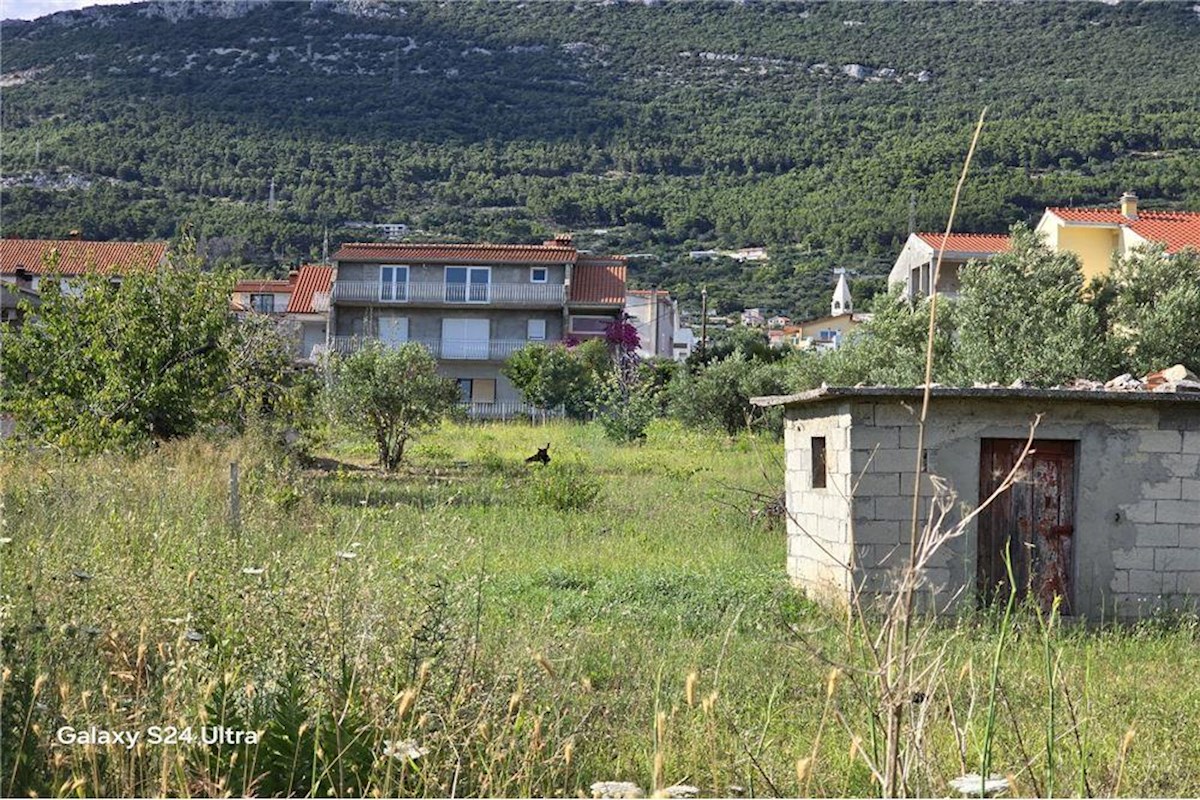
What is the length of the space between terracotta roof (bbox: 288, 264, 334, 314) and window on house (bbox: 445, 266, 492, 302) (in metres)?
5.57

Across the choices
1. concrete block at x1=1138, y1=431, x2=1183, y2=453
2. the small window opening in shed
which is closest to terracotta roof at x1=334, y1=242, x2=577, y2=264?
Result: the small window opening in shed

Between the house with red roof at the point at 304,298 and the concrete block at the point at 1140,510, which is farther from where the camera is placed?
the house with red roof at the point at 304,298

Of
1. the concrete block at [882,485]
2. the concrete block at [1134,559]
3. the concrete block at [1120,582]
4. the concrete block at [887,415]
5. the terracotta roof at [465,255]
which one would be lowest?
the concrete block at [1120,582]

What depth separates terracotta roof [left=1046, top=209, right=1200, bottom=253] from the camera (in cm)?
3400

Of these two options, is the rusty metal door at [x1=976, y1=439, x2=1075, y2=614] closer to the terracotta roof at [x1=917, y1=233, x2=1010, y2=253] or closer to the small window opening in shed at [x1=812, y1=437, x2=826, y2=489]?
the small window opening in shed at [x1=812, y1=437, x2=826, y2=489]

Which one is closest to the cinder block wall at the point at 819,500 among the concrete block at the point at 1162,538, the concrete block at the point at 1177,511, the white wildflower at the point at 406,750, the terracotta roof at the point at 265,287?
the concrete block at the point at 1162,538

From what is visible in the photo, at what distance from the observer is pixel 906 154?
9512 cm

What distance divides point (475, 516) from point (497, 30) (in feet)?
428

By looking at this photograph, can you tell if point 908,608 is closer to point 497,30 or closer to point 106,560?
point 106,560

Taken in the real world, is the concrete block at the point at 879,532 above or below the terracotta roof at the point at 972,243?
below

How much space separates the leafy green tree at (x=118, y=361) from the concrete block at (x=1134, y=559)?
1118 centimetres

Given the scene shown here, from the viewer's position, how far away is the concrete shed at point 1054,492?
38.8ft

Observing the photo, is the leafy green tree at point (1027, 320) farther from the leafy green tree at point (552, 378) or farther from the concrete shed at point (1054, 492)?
the leafy green tree at point (552, 378)

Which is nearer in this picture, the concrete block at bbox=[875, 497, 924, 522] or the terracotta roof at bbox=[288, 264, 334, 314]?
the concrete block at bbox=[875, 497, 924, 522]
